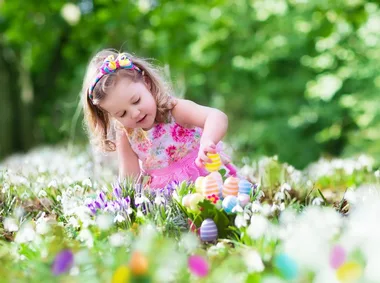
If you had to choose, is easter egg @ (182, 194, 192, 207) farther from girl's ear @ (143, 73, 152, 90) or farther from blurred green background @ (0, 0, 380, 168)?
blurred green background @ (0, 0, 380, 168)

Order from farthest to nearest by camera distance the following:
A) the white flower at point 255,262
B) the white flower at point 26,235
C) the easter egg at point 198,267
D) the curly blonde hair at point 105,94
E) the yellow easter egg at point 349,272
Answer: the curly blonde hair at point 105,94
the white flower at point 26,235
the white flower at point 255,262
the easter egg at point 198,267
the yellow easter egg at point 349,272

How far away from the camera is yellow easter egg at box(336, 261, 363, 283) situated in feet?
4.52

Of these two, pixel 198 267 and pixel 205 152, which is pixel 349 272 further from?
pixel 205 152

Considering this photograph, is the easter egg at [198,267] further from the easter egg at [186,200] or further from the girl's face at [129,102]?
the girl's face at [129,102]

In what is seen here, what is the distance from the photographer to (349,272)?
1.38m

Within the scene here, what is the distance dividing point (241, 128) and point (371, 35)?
14.9 ft

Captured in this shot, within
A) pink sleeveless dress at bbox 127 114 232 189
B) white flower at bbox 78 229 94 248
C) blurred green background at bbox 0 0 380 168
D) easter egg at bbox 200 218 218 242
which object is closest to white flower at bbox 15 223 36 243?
white flower at bbox 78 229 94 248

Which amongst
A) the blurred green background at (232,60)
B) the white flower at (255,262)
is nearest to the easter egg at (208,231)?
the white flower at (255,262)

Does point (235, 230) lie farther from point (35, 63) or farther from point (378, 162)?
point (35, 63)

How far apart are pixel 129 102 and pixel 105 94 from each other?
15 centimetres

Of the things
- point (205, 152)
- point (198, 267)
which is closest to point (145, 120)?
point (205, 152)

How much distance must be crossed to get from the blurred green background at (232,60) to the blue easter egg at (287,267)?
6.69 meters

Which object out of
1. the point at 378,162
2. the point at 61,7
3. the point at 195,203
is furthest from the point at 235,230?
the point at 61,7

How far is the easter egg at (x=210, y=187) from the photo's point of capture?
2.69 m
